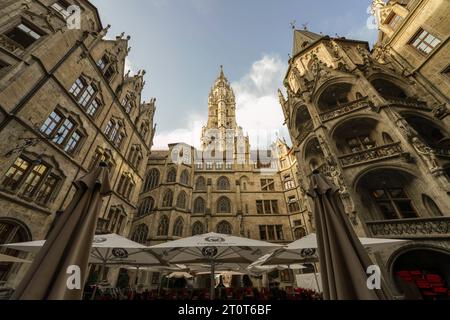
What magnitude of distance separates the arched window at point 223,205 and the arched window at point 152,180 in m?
9.56

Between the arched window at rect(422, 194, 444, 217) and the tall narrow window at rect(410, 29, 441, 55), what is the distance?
502 inches

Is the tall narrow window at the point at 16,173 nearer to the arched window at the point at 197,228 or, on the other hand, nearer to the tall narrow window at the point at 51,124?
the tall narrow window at the point at 51,124

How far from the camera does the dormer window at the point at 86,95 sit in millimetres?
12992

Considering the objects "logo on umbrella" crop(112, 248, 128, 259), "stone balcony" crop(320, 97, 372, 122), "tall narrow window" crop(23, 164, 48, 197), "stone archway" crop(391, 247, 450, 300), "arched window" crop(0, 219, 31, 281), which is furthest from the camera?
"stone balcony" crop(320, 97, 372, 122)

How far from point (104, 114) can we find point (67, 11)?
310 inches

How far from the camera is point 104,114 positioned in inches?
605

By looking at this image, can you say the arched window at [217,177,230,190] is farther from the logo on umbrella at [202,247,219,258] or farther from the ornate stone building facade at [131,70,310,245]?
the logo on umbrella at [202,247,219,258]

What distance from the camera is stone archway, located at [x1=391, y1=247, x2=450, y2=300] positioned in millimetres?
8945

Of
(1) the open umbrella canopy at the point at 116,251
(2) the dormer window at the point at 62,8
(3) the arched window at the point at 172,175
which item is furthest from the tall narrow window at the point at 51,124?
(3) the arched window at the point at 172,175

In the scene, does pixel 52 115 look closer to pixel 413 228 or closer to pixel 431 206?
pixel 413 228

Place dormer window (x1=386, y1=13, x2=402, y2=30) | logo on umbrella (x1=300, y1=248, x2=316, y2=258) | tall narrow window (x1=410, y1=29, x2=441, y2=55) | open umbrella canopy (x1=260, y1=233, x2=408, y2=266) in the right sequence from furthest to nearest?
dormer window (x1=386, y1=13, x2=402, y2=30), tall narrow window (x1=410, y1=29, x2=441, y2=55), logo on umbrella (x1=300, y1=248, x2=316, y2=258), open umbrella canopy (x1=260, y1=233, x2=408, y2=266)

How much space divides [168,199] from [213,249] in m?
21.1

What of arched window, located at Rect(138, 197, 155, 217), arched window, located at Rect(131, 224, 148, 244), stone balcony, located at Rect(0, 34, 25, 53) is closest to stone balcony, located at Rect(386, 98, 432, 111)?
stone balcony, located at Rect(0, 34, 25, 53)

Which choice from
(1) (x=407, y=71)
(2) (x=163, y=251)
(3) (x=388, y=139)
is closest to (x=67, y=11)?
(2) (x=163, y=251)
